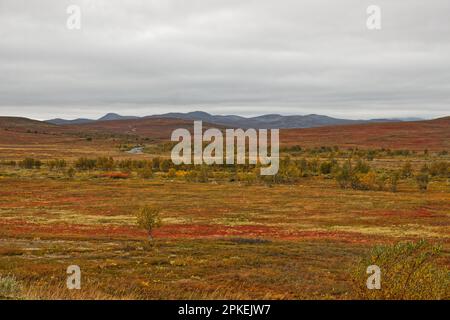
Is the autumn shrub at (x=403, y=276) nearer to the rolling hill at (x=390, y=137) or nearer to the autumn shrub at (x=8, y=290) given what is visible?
the autumn shrub at (x=8, y=290)

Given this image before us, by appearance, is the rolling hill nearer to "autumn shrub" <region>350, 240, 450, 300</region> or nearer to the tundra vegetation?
the tundra vegetation

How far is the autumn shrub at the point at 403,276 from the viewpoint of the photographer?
11.2 metres

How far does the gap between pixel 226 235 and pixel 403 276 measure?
2109 centimetres

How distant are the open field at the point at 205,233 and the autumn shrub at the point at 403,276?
2469 mm

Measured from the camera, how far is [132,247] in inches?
970

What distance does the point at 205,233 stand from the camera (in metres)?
33.1

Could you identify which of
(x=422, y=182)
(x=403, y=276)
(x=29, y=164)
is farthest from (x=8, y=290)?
(x=29, y=164)

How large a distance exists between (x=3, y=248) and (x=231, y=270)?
1211 cm

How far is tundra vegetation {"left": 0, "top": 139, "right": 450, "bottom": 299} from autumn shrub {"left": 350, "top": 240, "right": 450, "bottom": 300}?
29 mm

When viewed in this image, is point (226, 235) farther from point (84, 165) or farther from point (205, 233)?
point (84, 165)

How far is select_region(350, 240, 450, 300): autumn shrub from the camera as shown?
11.2 metres

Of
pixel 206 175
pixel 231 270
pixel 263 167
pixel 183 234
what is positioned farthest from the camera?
pixel 263 167

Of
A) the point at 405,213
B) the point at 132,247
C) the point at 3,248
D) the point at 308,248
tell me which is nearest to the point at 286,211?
the point at 405,213
